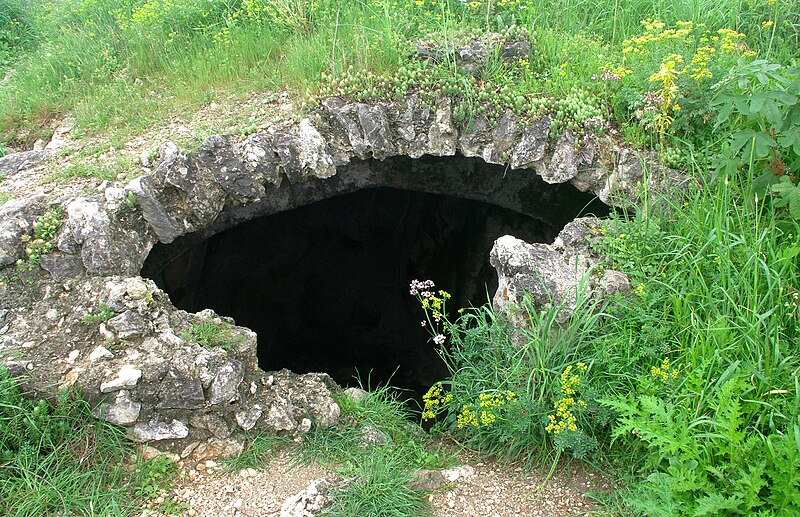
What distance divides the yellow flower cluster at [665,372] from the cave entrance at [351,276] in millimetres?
3696

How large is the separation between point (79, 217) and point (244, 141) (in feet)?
3.63

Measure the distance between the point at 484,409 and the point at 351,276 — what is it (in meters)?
5.55

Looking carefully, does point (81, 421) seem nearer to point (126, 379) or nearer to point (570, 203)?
point (126, 379)

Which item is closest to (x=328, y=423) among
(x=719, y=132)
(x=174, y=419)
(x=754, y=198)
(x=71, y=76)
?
(x=174, y=419)

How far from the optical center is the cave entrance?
7137mm

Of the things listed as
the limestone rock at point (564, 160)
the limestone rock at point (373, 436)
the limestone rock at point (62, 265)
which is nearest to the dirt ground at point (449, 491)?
the limestone rock at point (373, 436)

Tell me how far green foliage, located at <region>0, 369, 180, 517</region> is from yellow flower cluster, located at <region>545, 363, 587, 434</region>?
1936 millimetres

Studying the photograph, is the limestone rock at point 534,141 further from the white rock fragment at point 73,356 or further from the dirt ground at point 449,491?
the white rock fragment at point 73,356

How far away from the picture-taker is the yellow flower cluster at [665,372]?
111 inches

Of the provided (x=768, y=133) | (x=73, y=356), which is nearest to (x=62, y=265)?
(x=73, y=356)

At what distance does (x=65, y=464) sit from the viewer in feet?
9.53

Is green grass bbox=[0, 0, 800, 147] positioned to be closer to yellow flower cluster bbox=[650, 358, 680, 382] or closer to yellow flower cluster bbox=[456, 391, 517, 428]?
yellow flower cluster bbox=[650, 358, 680, 382]

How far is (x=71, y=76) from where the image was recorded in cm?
498

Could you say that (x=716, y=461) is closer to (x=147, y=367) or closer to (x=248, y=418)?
(x=248, y=418)
